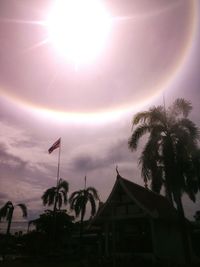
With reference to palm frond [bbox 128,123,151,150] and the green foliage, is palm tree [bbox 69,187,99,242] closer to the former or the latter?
the green foliage

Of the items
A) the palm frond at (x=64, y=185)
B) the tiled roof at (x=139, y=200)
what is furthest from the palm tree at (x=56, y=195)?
the tiled roof at (x=139, y=200)

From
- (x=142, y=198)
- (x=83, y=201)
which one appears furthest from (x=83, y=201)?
(x=142, y=198)

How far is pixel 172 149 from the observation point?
19.9m

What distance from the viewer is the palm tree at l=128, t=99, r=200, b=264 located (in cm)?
1948

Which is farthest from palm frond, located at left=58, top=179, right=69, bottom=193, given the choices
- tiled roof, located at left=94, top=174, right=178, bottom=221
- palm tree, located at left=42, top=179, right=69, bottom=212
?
tiled roof, located at left=94, top=174, right=178, bottom=221

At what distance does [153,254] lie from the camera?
64.8ft

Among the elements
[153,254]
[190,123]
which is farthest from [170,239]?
[190,123]

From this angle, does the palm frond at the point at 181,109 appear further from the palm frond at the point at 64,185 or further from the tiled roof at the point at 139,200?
the palm frond at the point at 64,185

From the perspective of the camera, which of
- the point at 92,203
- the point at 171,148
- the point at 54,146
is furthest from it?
the point at 92,203

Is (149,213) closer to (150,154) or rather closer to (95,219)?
(150,154)

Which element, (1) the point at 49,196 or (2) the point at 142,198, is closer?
(2) the point at 142,198

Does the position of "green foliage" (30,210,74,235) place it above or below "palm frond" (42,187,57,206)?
below

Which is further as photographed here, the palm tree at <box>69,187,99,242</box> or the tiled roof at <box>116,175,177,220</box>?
the palm tree at <box>69,187,99,242</box>

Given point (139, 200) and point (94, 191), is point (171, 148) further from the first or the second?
point (94, 191)
